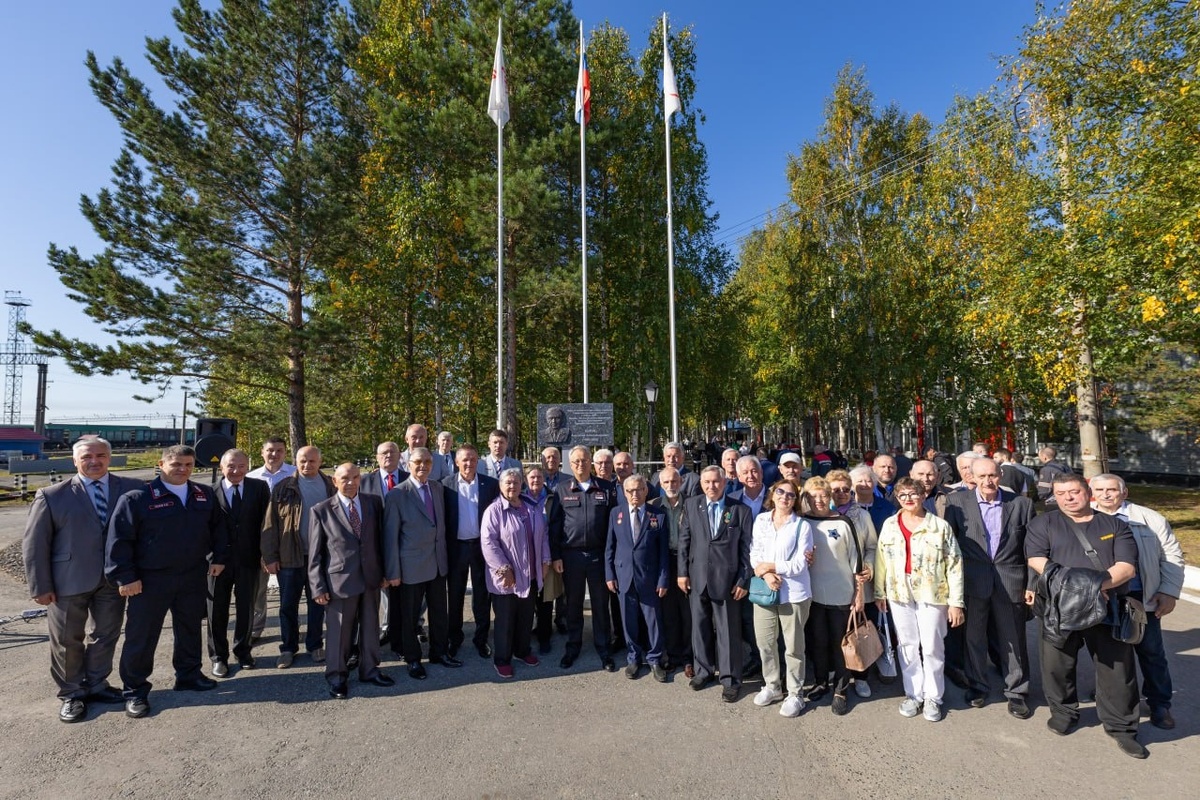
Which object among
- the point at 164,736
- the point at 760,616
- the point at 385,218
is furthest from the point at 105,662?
the point at 385,218

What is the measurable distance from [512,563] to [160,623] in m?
2.63

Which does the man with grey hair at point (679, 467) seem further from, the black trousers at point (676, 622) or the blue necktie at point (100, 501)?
the blue necktie at point (100, 501)

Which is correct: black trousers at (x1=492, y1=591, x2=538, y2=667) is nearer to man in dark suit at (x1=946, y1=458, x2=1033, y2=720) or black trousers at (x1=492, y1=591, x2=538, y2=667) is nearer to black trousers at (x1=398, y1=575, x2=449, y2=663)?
black trousers at (x1=398, y1=575, x2=449, y2=663)

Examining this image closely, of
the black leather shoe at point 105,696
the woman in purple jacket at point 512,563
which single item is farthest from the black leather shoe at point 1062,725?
the black leather shoe at point 105,696

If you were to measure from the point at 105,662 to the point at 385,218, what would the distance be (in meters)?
14.1

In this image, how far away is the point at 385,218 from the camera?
16.2 metres

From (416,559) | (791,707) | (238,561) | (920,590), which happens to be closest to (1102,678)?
(920,590)

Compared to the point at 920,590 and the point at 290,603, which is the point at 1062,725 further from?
the point at 290,603

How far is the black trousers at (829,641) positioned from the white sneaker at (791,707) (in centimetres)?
32

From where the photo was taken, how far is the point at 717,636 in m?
4.45

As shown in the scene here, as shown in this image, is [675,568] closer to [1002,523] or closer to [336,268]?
[1002,523]

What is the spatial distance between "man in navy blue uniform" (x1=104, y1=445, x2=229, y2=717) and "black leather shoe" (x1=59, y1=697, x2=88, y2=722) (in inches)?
9.8

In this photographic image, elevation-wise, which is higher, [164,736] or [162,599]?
[162,599]

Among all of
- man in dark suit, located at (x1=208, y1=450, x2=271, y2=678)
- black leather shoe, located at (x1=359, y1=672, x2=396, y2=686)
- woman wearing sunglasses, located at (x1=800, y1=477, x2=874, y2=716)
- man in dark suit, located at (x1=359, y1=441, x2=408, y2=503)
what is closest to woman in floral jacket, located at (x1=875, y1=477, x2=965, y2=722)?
woman wearing sunglasses, located at (x1=800, y1=477, x2=874, y2=716)
